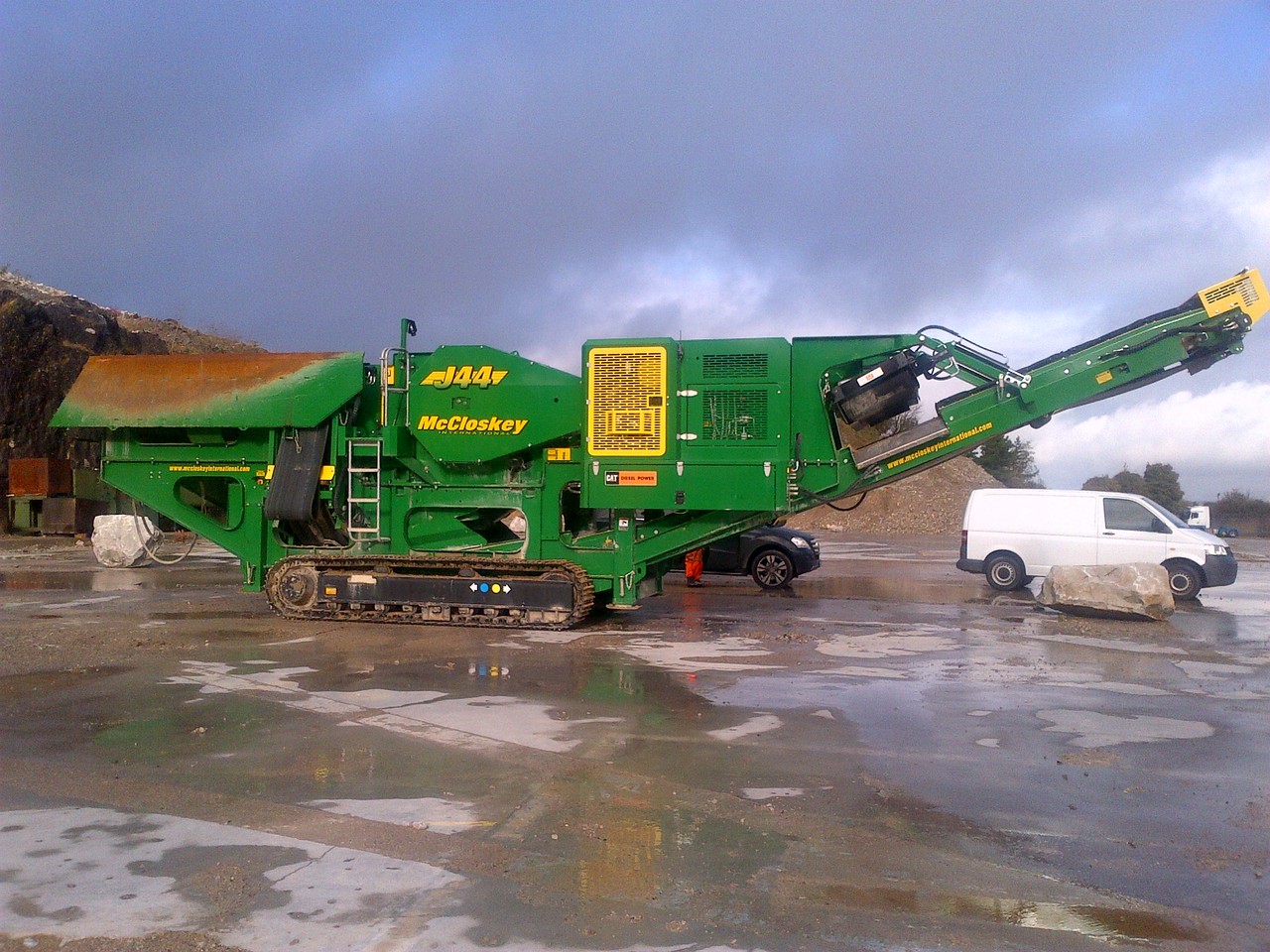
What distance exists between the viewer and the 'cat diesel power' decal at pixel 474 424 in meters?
12.2

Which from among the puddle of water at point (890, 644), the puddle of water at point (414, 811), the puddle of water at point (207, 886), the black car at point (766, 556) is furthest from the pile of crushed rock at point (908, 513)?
the puddle of water at point (207, 886)

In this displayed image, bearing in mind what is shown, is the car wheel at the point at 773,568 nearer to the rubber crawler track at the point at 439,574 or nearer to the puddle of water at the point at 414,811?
the rubber crawler track at the point at 439,574

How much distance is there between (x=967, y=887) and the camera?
4.26 m

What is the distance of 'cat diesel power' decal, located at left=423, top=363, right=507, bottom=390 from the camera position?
12.3 metres

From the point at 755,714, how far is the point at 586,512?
19.3 feet

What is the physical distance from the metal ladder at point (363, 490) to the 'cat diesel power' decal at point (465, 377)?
3.64 ft

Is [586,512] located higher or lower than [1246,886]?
higher

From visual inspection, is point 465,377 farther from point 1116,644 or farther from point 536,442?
point 1116,644

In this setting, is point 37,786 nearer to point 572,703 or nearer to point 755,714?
point 572,703

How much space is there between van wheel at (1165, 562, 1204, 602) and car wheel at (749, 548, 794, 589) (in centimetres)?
636

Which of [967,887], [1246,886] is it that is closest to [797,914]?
[967,887]

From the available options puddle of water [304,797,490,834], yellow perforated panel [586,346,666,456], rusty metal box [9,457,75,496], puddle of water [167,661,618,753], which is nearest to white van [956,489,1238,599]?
yellow perforated panel [586,346,666,456]

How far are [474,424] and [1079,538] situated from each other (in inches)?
436

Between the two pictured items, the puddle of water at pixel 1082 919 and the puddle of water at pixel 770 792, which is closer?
the puddle of water at pixel 1082 919
